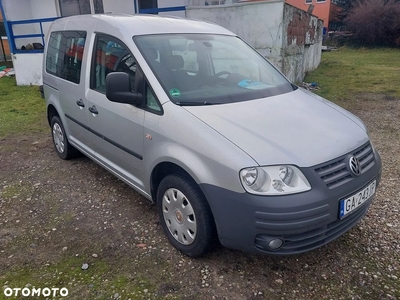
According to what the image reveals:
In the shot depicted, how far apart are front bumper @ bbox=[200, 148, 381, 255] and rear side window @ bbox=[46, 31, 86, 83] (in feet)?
7.66

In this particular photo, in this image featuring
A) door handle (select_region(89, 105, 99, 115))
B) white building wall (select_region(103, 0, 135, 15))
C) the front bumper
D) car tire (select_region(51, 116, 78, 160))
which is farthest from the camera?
white building wall (select_region(103, 0, 135, 15))

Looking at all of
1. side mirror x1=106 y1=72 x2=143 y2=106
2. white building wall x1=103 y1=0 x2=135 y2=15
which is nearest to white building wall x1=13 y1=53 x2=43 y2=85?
white building wall x1=103 y1=0 x2=135 y2=15

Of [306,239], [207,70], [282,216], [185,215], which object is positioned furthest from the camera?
[207,70]

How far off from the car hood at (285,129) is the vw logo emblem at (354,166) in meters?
0.07

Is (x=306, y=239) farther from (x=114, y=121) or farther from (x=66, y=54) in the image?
(x=66, y=54)

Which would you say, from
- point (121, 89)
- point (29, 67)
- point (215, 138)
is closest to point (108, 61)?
point (121, 89)

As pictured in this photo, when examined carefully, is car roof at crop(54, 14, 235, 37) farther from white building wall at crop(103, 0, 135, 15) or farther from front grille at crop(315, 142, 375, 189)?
white building wall at crop(103, 0, 135, 15)

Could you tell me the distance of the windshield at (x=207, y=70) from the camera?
2.74 meters

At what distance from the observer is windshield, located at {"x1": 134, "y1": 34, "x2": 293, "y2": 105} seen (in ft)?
8.99

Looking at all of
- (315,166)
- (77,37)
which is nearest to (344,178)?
(315,166)

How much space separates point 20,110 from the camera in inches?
296

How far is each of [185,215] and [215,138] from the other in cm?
67

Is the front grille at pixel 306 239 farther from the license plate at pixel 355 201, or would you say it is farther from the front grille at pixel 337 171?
the front grille at pixel 337 171

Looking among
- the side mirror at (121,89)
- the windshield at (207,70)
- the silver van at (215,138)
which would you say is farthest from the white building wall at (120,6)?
the side mirror at (121,89)
